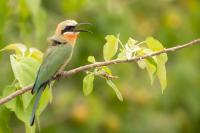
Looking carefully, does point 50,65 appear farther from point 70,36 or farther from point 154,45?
point 154,45

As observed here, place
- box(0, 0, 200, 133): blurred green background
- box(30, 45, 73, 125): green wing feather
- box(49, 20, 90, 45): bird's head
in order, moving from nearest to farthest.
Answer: box(30, 45, 73, 125): green wing feather
box(49, 20, 90, 45): bird's head
box(0, 0, 200, 133): blurred green background

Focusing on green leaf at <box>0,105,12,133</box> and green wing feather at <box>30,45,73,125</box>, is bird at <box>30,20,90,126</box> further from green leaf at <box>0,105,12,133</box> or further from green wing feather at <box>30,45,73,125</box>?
green leaf at <box>0,105,12,133</box>

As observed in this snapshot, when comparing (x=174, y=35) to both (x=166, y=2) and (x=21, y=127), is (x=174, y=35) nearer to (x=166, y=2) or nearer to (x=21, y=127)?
(x=166, y=2)

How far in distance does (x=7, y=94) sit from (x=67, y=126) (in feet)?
14.1

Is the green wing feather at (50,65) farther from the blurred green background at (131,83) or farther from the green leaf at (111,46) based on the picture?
the blurred green background at (131,83)

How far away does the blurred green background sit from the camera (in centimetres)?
745

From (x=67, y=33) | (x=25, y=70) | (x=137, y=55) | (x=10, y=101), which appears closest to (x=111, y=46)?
(x=137, y=55)

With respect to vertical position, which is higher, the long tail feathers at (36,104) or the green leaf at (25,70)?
the green leaf at (25,70)

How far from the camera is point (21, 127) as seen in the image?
7.61m

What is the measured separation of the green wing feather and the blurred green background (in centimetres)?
287

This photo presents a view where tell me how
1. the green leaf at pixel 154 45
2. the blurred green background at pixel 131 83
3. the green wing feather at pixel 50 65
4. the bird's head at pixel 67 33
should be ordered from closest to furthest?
the green leaf at pixel 154 45
the green wing feather at pixel 50 65
the bird's head at pixel 67 33
the blurred green background at pixel 131 83

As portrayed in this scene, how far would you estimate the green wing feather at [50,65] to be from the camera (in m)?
3.59

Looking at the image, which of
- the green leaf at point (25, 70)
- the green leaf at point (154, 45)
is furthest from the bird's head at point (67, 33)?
the green leaf at point (154, 45)

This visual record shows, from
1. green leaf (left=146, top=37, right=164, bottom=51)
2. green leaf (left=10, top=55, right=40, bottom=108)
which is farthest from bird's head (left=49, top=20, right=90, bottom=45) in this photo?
green leaf (left=146, top=37, right=164, bottom=51)
